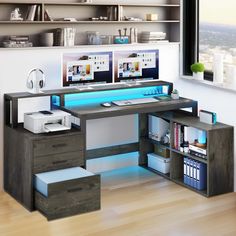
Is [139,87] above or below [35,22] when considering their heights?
below

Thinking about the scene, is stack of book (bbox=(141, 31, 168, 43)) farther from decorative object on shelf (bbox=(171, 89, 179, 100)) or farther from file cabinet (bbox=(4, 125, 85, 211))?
file cabinet (bbox=(4, 125, 85, 211))

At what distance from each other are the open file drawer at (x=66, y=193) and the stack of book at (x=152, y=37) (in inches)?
74.3

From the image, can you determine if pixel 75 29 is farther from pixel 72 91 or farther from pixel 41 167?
pixel 41 167

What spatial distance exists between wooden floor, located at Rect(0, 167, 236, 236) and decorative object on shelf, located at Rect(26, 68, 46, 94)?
1.00 meters

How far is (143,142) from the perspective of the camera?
5828 millimetres

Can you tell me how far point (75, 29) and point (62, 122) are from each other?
119 centimetres

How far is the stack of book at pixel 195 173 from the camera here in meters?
5.00

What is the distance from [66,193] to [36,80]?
1126 mm

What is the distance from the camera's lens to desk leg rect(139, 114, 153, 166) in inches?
229

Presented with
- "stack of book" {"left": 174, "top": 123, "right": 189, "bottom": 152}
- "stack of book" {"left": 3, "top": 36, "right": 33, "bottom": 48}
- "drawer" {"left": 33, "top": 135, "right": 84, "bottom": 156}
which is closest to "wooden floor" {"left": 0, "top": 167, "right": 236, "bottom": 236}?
"stack of book" {"left": 174, "top": 123, "right": 189, "bottom": 152}

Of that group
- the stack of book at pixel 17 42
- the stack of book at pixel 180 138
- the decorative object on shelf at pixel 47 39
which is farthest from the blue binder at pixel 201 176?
the stack of book at pixel 17 42

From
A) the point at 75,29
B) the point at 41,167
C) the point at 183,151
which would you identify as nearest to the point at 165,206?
the point at 183,151

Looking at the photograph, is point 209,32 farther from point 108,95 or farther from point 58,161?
point 58,161

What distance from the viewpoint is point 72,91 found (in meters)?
5.07
